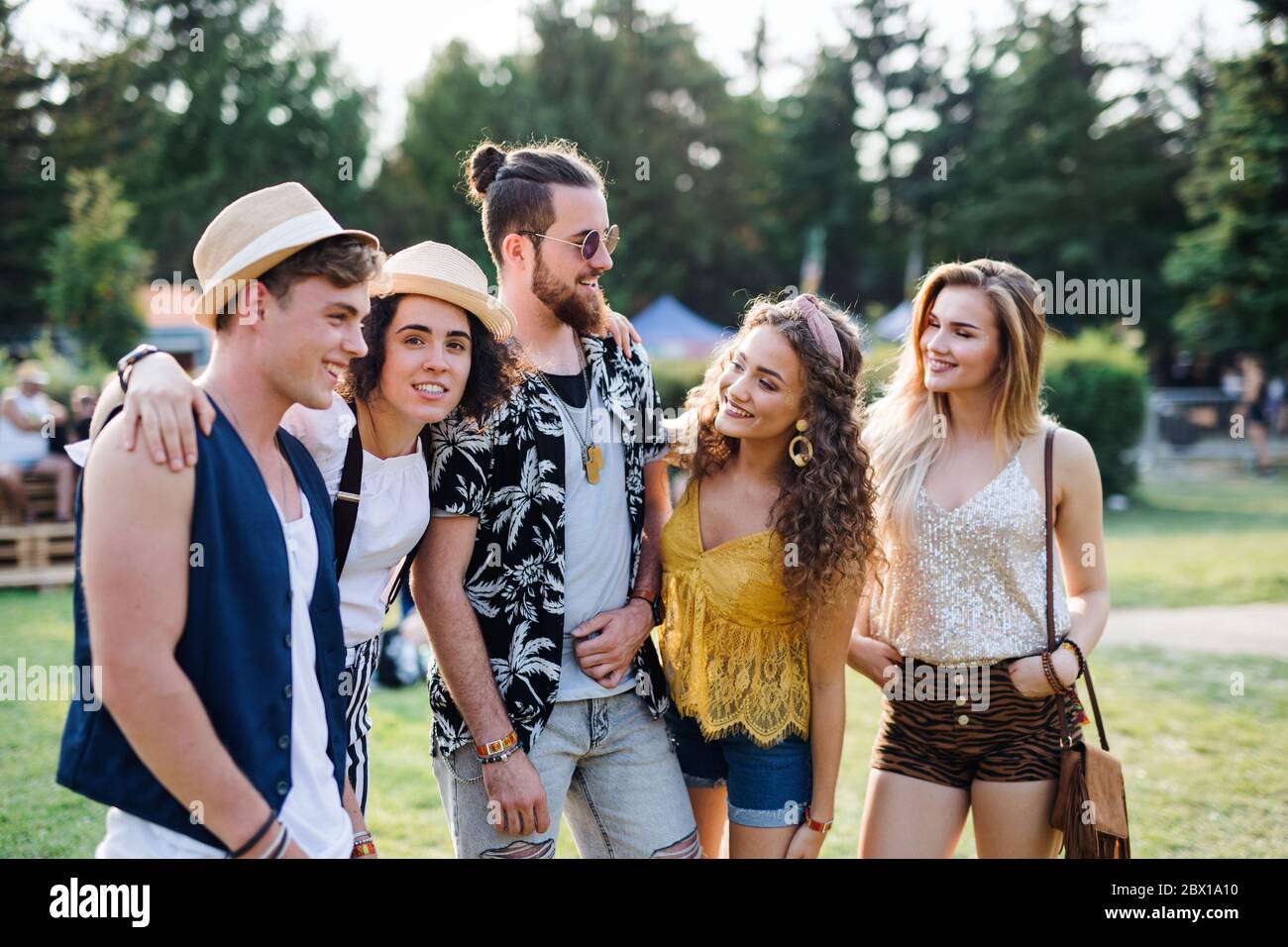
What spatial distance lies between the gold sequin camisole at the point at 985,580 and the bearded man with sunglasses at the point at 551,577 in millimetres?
896

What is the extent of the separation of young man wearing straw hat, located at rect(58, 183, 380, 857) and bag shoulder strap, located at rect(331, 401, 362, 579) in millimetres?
263

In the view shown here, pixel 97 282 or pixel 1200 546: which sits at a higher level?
pixel 97 282

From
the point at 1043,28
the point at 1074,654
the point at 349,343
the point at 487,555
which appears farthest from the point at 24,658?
the point at 1043,28

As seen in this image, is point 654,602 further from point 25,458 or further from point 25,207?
point 25,207

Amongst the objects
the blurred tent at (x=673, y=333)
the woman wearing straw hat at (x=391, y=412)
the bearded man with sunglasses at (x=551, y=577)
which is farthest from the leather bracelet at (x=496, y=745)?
the blurred tent at (x=673, y=333)

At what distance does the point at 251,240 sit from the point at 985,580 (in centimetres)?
239

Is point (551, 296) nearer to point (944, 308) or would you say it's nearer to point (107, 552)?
point (944, 308)

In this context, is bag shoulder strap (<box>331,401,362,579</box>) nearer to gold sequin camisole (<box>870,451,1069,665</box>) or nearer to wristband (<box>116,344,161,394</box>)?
wristband (<box>116,344,161,394</box>)

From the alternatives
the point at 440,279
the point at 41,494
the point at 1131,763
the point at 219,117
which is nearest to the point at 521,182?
the point at 440,279

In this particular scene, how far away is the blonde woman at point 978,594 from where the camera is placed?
3.24 meters

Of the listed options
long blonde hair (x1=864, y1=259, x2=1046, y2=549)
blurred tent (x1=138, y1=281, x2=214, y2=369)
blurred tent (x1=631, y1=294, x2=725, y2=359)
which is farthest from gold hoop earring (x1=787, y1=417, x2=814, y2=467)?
blurred tent (x1=631, y1=294, x2=725, y2=359)

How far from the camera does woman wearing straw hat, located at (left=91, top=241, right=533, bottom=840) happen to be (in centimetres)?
275

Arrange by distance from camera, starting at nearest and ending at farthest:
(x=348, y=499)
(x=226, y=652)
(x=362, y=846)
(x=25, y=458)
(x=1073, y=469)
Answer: (x=226, y=652) → (x=362, y=846) → (x=348, y=499) → (x=1073, y=469) → (x=25, y=458)

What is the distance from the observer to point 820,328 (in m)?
3.27
